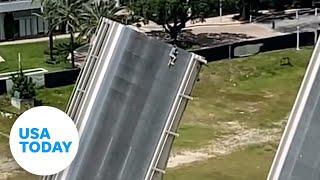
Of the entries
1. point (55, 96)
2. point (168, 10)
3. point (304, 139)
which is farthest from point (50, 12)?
point (304, 139)

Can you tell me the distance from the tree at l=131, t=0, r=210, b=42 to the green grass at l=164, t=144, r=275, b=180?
15.0 meters

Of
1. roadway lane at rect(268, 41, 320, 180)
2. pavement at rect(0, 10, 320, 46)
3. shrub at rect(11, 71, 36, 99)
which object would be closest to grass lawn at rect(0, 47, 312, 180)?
shrub at rect(11, 71, 36, 99)

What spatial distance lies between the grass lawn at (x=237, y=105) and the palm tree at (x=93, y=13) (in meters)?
3.77

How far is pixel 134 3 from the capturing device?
149ft

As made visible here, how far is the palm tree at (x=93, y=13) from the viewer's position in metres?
41.0

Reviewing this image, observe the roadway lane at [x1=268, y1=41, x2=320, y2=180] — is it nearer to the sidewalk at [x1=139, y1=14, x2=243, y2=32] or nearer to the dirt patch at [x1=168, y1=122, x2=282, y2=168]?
the dirt patch at [x1=168, y1=122, x2=282, y2=168]

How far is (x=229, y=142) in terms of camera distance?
3231 centimetres

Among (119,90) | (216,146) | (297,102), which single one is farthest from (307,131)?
(216,146)

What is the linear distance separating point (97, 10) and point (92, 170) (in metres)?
29.0

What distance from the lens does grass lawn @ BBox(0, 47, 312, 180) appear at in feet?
96.7

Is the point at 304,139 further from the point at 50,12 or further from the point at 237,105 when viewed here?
the point at 50,12

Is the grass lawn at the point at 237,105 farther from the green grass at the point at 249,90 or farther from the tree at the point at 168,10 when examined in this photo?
the tree at the point at 168,10

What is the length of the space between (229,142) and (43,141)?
21.6 metres

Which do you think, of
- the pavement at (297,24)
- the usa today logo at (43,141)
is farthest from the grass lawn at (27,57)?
the usa today logo at (43,141)
